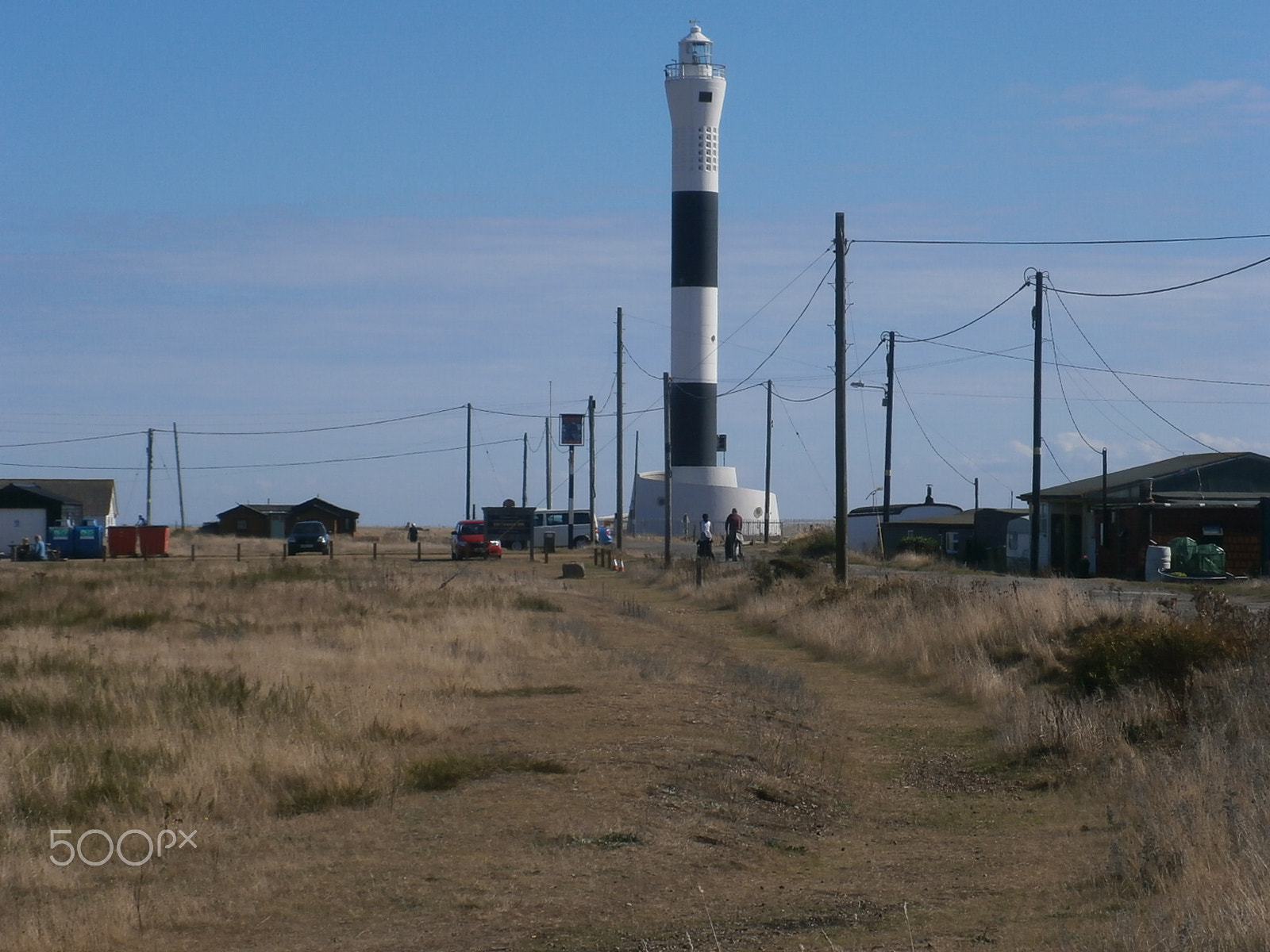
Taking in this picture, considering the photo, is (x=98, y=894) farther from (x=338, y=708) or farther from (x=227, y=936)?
(x=338, y=708)

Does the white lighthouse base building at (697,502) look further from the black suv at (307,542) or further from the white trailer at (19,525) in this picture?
the white trailer at (19,525)

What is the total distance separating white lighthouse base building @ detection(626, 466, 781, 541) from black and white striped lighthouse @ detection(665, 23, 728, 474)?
3507mm

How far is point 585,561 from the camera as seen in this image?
4909 cm


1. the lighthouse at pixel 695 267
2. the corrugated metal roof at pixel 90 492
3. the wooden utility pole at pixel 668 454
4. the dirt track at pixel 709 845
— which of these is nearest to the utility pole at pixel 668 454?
the wooden utility pole at pixel 668 454

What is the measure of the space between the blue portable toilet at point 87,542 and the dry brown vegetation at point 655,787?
124ft

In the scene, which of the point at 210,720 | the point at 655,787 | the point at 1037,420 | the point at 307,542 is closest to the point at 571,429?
the point at 307,542

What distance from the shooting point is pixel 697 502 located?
221 ft

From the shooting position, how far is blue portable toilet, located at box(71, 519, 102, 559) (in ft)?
176

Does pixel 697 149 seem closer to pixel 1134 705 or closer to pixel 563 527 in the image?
pixel 563 527

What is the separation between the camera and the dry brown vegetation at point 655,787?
6328mm

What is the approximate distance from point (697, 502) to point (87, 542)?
28.2m

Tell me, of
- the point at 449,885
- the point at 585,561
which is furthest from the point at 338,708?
the point at 585,561

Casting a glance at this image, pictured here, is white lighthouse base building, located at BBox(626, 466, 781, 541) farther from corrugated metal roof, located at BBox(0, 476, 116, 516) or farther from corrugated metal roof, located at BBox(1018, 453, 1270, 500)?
corrugated metal roof, located at BBox(0, 476, 116, 516)

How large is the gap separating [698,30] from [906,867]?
61.8 m
